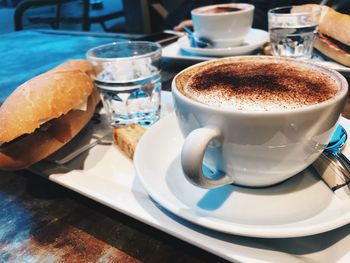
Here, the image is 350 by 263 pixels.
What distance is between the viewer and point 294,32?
1.00 m

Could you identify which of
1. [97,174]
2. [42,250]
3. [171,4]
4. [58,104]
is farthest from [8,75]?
[171,4]

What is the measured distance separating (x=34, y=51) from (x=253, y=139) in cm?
143

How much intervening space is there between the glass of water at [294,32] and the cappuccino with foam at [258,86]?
515mm

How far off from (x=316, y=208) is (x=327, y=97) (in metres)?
0.14

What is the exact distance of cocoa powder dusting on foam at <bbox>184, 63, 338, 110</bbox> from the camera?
1.35ft

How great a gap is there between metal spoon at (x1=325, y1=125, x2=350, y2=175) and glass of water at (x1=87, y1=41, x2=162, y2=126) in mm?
388

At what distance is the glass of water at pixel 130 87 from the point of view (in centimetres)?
76

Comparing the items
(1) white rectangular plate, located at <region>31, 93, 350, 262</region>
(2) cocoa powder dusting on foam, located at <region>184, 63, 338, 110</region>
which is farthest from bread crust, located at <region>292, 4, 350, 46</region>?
(1) white rectangular plate, located at <region>31, 93, 350, 262</region>

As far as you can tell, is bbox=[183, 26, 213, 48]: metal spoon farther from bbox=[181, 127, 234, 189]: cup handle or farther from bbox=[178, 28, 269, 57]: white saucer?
bbox=[181, 127, 234, 189]: cup handle

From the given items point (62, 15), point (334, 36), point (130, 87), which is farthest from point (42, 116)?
point (62, 15)

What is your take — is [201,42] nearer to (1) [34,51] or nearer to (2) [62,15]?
(1) [34,51]

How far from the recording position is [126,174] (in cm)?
57

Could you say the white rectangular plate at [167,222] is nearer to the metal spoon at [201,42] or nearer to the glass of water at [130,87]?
the glass of water at [130,87]

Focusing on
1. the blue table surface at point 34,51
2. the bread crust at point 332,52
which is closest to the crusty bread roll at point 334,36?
the bread crust at point 332,52
